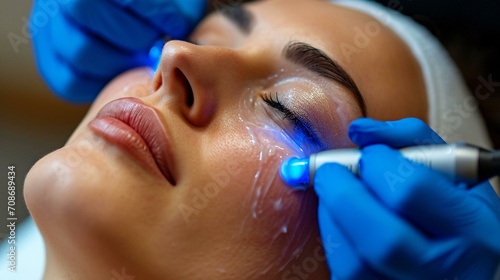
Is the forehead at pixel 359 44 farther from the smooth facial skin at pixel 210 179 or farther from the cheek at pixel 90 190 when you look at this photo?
the cheek at pixel 90 190

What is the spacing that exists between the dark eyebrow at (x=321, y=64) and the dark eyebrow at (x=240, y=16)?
160 millimetres

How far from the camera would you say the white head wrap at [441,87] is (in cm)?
117

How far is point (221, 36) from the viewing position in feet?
3.76

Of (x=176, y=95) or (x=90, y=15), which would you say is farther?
(x=90, y=15)

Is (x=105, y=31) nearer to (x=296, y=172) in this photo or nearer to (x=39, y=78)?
(x=39, y=78)

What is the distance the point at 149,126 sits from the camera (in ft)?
2.84

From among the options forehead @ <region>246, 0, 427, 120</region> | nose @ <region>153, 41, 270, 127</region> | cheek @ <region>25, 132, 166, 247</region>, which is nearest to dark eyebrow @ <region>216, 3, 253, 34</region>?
forehead @ <region>246, 0, 427, 120</region>

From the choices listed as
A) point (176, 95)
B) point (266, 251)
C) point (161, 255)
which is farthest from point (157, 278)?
point (176, 95)

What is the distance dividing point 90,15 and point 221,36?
1.28ft

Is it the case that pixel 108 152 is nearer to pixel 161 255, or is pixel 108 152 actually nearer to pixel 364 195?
pixel 161 255

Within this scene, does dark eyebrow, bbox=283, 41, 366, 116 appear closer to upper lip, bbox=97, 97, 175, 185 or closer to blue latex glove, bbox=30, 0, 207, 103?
upper lip, bbox=97, 97, 175, 185

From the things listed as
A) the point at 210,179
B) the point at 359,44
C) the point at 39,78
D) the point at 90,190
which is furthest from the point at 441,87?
the point at 39,78

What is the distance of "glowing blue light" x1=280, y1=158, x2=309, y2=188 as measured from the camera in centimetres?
84

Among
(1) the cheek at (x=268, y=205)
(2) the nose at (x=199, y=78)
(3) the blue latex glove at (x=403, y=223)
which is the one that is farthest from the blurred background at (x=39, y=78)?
(3) the blue latex glove at (x=403, y=223)
